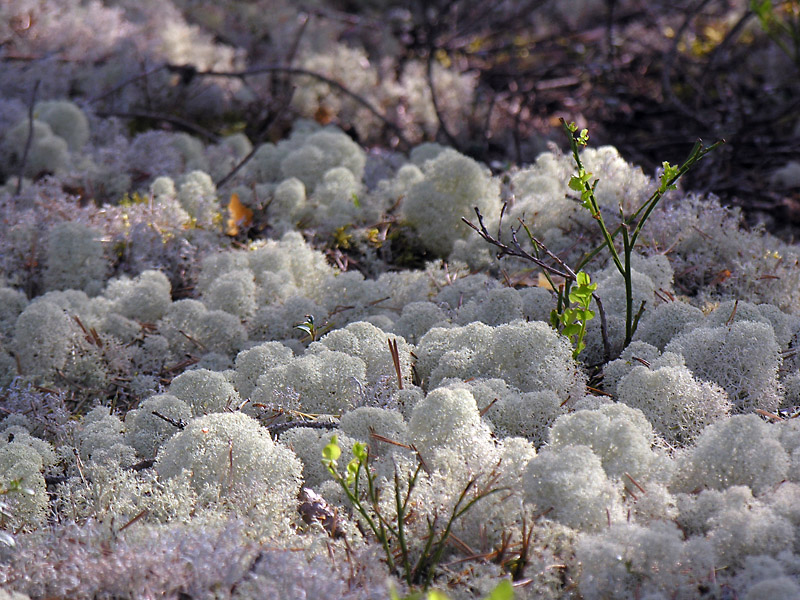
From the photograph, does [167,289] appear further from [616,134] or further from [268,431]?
[616,134]

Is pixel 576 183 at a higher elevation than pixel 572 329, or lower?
higher

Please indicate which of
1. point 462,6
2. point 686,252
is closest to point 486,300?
point 686,252

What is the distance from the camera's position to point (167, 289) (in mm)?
2391

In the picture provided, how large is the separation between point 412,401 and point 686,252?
4.01 ft

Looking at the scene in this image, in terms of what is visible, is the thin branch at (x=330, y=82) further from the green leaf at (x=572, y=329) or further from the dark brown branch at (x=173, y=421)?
the dark brown branch at (x=173, y=421)

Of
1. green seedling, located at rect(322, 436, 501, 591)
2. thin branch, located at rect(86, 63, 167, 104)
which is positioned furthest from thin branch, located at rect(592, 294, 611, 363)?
thin branch, located at rect(86, 63, 167, 104)

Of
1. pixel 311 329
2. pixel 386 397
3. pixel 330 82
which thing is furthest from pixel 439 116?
pixel 386 397

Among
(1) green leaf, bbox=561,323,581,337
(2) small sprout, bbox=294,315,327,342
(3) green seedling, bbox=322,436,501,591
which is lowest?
(2) small sprout, bbox=294,315,327,342

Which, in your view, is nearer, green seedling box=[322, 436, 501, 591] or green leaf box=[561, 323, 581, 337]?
green seedling box=[322, 436, 501, 591]

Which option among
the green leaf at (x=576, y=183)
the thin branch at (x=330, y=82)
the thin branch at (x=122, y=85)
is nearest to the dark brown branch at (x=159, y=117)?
the thin branch at (x=122, y=85)

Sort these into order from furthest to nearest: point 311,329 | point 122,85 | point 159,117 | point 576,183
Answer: point 122,85, point 159,117, point 311,329, point 576,183

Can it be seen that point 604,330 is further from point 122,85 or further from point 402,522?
point 122,85

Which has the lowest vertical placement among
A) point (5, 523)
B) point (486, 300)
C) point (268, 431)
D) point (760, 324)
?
point (5, 523)

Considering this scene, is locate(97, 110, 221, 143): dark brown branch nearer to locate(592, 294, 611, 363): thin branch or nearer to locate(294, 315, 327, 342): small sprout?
locate(294, 315, 327, 342): small sprout
